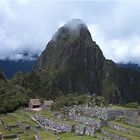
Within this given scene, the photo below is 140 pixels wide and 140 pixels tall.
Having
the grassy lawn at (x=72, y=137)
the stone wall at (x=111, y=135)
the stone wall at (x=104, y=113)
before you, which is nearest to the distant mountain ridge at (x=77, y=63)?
the stone wall at (x=104, y=113)

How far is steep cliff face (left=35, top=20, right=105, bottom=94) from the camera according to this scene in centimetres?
9144

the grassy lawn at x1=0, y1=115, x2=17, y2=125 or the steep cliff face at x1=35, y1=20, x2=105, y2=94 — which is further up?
the steep cliff face at x1=35, y1=20, x2=105, y2=94

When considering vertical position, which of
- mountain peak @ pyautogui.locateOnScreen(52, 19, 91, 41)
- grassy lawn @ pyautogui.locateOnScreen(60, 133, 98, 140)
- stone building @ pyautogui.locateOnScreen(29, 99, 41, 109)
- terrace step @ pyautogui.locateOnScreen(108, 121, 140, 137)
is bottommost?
grassy lawn @ pyautogui.locateOnScreen(60, 133, 98, 140)

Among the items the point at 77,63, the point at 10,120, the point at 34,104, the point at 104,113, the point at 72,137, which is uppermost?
the point at 77,63

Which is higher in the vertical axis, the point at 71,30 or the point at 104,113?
the point at 71,30

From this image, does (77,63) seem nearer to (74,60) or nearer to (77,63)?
(77,63)

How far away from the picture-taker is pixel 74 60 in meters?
95.4

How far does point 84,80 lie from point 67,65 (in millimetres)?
7513

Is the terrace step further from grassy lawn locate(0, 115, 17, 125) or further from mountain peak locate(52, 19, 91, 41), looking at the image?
mountain peak locate(52, 19, 91, 41)

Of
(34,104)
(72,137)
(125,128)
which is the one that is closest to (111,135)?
(125,128)

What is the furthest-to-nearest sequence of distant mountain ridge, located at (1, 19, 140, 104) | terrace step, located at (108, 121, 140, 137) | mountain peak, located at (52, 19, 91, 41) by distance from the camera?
mountain peak, located at (52, 19, 91, 41), distant mountain ridge, located at (1, 19, 140, 104), terrace step, located at (108, 121, 140, 137)

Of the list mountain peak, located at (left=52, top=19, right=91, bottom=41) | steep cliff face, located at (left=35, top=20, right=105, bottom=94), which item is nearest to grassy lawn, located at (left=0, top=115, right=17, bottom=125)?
steep cliff face, located at (left=35, top=20, right=105, bottom=94)

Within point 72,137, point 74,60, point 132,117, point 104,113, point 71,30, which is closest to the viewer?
point 72,137

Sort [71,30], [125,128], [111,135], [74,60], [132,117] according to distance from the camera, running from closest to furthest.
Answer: [111,135]
[125,128]
[132,117]
[74,60]
[71,30]
